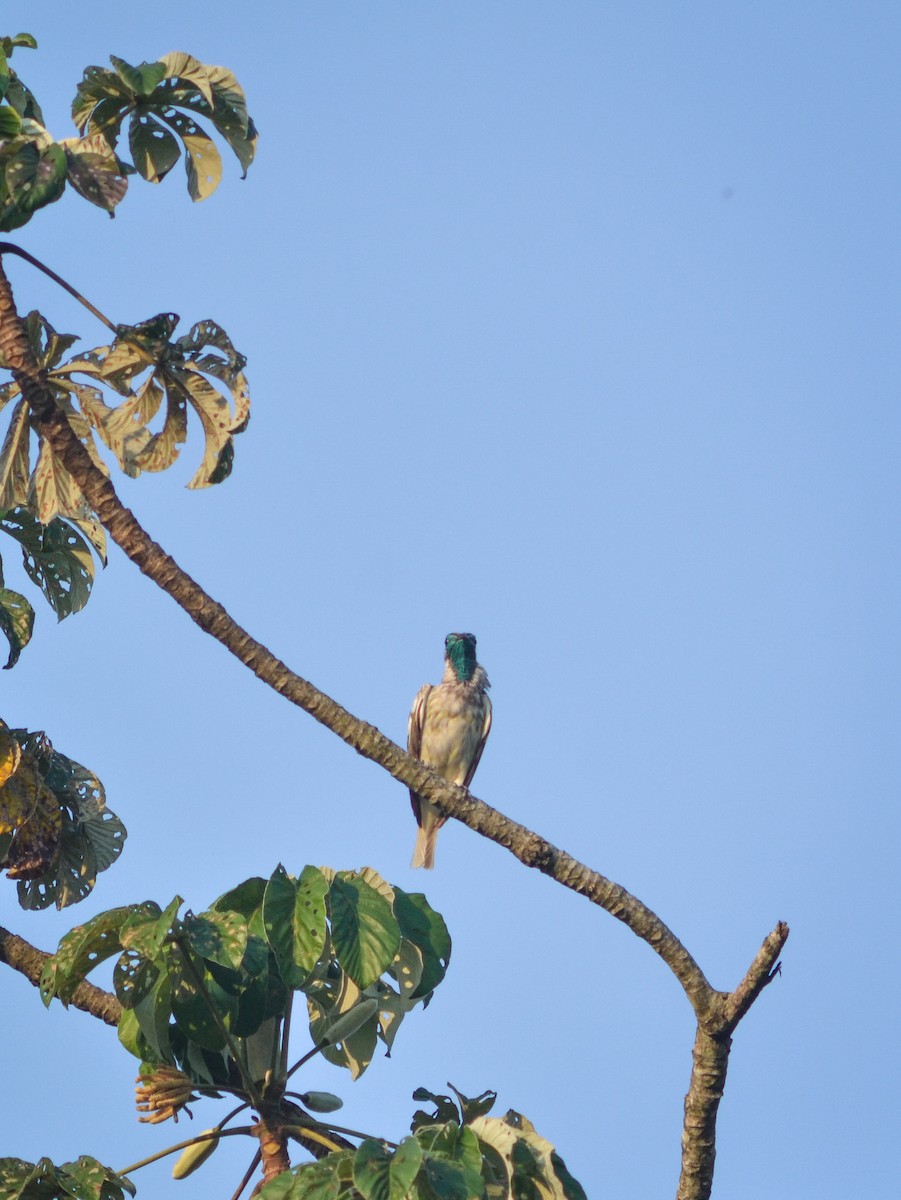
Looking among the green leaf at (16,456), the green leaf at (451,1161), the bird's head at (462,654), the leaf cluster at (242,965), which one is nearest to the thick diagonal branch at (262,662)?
the green leaf at (16,456)

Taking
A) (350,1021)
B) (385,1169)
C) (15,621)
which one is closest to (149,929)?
(350,1021)

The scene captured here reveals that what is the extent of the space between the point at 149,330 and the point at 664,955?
3.27 metres

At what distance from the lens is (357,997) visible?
5.89 metres

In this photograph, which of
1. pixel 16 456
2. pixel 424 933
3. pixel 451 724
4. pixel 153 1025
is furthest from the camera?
pixel 451 724

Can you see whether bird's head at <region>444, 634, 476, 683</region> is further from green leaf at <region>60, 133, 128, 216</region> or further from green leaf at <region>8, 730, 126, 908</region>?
green leaf at <region>60, 133, 128, 216</region>

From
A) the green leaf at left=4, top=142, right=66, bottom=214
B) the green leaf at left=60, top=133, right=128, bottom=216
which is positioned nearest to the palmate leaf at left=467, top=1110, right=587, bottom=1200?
the green leaf at left=4, top=142, right=66, bottom=214

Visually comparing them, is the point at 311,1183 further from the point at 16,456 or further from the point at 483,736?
the point at 483,736

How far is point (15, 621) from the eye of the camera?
7012 mm

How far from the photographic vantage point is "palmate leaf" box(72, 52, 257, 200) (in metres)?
6.53

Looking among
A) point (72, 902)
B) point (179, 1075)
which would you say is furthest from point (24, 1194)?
point (72, 902)

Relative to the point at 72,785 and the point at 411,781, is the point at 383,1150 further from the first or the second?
the point at 72,785

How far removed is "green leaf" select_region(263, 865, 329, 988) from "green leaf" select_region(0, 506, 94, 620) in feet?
8.27

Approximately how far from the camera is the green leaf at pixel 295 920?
541cm

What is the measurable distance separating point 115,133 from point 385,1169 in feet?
14.5
